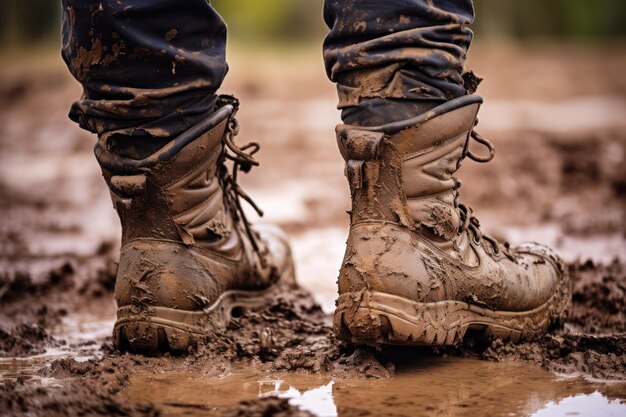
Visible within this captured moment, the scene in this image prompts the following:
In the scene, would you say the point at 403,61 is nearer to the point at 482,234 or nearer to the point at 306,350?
the point at 482,234

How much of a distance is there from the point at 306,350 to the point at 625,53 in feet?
38.7

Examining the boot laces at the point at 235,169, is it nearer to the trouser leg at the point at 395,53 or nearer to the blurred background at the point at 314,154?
the trouser leg at the point at 395,53

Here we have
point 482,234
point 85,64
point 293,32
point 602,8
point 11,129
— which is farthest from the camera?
point 293,32

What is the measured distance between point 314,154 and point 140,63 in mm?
4024

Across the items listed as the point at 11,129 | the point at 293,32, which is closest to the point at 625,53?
the point at 293,32

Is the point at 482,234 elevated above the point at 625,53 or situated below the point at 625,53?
below

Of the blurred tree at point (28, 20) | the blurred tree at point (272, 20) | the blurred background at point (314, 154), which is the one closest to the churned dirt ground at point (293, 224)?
the blurred background at point (314, 154)

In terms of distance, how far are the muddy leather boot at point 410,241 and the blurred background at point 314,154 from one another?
0.86 metres

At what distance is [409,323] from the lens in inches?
73.7

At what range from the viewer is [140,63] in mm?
1938

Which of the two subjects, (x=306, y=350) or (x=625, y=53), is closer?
(x=306, y=350)

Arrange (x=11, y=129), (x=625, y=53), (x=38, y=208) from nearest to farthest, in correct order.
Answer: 1. (x=38, y=208)
2. (x=11, y=129)
3. (x=625, y=53)

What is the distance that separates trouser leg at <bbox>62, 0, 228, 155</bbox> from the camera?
1908 millimetres

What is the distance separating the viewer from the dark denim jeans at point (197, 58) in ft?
6.11
